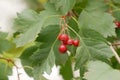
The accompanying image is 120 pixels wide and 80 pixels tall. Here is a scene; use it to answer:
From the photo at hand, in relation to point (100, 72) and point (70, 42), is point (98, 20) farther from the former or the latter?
point (100, 72)

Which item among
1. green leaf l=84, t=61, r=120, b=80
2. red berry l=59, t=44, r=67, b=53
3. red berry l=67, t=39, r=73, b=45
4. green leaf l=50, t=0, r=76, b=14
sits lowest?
green leaf l=84, t=61, r=120, b=80

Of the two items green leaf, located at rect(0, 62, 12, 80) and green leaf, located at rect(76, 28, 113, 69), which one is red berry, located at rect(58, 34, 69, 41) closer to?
green leaf, located at rect(76, 28, 113, 69)

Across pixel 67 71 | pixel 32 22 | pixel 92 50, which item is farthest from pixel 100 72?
pixel 67 71

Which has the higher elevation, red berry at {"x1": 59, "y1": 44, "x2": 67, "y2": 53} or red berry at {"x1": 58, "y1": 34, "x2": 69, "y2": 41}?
red berry at {"x1": 58, "y1": 34, "x2": 69, "y2": 41}

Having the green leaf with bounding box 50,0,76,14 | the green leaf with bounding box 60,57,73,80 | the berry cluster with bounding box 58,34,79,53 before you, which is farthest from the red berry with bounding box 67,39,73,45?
the green leaf with bounding box 60,57,73,80

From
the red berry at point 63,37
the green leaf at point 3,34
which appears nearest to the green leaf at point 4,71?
the green leaf at point 3,34

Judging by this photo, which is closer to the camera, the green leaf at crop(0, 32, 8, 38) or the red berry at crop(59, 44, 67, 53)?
the red berry at crop(59, 44, 67, 53)

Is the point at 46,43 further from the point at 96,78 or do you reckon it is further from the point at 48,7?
the point at 96,78

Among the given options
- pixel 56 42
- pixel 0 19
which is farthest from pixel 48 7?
pixel 0 19
